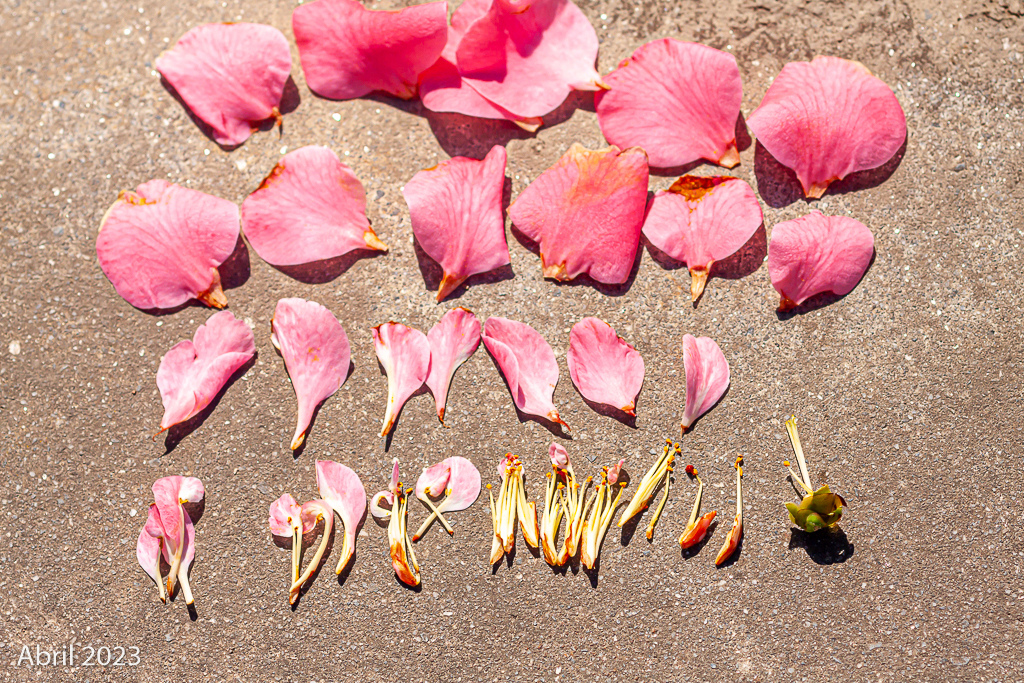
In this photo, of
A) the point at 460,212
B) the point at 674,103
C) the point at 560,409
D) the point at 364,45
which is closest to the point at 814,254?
the point at 674,103

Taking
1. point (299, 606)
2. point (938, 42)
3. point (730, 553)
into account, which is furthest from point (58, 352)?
point (938, 42)

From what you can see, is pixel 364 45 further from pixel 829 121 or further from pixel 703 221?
pixel 829 121

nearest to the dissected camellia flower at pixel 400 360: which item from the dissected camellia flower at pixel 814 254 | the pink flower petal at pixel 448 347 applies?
the pink flower petal at pixel 448 347

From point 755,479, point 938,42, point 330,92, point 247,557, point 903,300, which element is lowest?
point 247,557

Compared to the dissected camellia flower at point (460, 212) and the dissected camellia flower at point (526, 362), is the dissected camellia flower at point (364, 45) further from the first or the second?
the dissected camellia flower at point (526, 362)

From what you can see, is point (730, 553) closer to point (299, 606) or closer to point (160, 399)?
point (299, 606)

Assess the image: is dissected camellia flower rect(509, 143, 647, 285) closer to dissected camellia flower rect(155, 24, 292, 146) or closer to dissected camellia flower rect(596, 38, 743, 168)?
dissected camellia flower rect(596, 38, 743, 168)
